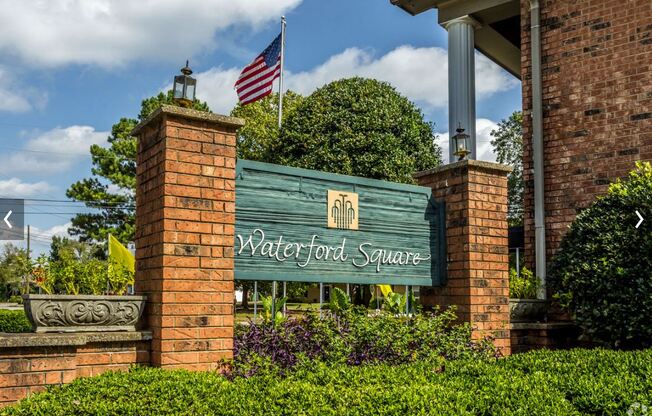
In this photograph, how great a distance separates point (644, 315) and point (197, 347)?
14.7 feet

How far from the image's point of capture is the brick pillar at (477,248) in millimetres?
6297

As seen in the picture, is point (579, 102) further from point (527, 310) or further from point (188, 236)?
point (188, 236)

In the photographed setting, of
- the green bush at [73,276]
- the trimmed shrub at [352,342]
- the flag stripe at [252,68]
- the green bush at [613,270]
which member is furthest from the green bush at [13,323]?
the green bush at [613,270]

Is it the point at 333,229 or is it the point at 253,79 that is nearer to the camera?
the point at 333,229

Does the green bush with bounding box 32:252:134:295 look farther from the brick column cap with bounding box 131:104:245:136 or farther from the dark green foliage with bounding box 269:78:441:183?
the dark green foliage with bounding box 269:78:441:183

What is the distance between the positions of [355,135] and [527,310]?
10951mm

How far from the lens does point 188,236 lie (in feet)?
15.0

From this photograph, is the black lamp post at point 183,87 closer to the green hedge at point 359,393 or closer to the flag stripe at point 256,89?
the green hedge at point 359,393

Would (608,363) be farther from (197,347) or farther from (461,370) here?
(197,347)

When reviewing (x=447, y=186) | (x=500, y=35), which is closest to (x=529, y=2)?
(x=500, y=35)

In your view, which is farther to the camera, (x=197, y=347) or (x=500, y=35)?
(x=500, y=35)

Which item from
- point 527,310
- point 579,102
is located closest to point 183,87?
point 527,310

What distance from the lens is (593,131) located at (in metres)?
8.78

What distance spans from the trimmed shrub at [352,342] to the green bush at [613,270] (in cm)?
144
